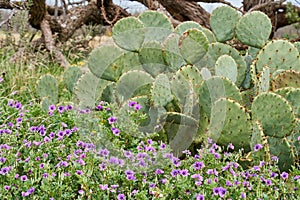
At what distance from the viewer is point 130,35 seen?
331cm

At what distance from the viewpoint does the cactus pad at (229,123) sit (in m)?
2.56

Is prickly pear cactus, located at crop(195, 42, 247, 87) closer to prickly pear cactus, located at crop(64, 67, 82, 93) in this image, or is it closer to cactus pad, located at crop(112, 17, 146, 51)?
cactus pad, located at crop(112, 17, 146, 51)

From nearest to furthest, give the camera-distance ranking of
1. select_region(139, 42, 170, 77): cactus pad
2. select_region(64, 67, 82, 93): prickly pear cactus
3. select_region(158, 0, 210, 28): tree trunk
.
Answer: select_region(139, 42, 170, 77): cactus pad, select_region(64, 67, 82, 93): prickly pear cactus, select_region(158, 0, 210, 28): tree trunk

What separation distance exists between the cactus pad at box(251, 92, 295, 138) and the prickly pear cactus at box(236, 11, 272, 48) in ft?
3.32

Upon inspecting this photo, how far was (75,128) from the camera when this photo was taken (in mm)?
2613

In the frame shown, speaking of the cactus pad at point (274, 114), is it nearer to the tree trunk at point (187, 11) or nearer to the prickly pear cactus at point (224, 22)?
the prickly pear cactus at point (224, 22)

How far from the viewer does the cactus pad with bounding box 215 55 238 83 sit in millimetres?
2953

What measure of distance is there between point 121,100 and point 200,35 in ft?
2.22

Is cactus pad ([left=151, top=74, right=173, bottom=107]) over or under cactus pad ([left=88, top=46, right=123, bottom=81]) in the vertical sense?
over

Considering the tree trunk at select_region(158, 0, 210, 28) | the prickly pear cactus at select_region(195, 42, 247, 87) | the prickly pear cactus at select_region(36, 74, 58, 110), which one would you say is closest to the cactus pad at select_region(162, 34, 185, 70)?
the prickly pear cactus at select_region(195, 42, 247, 87)

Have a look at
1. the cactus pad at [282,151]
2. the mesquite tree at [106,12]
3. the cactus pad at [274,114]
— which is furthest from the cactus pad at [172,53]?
the mesquite tree at [106,12]

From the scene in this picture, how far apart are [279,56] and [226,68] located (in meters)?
0.44

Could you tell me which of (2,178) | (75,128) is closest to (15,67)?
(75,128)

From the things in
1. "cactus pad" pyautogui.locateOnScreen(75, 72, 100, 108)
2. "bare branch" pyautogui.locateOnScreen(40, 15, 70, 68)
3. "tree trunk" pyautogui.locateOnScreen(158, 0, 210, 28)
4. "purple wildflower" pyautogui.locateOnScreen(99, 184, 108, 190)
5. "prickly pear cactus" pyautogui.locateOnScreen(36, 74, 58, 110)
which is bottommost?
"bare branch" pyautogui.locateOnScreen(40, 15, 70, 68)
